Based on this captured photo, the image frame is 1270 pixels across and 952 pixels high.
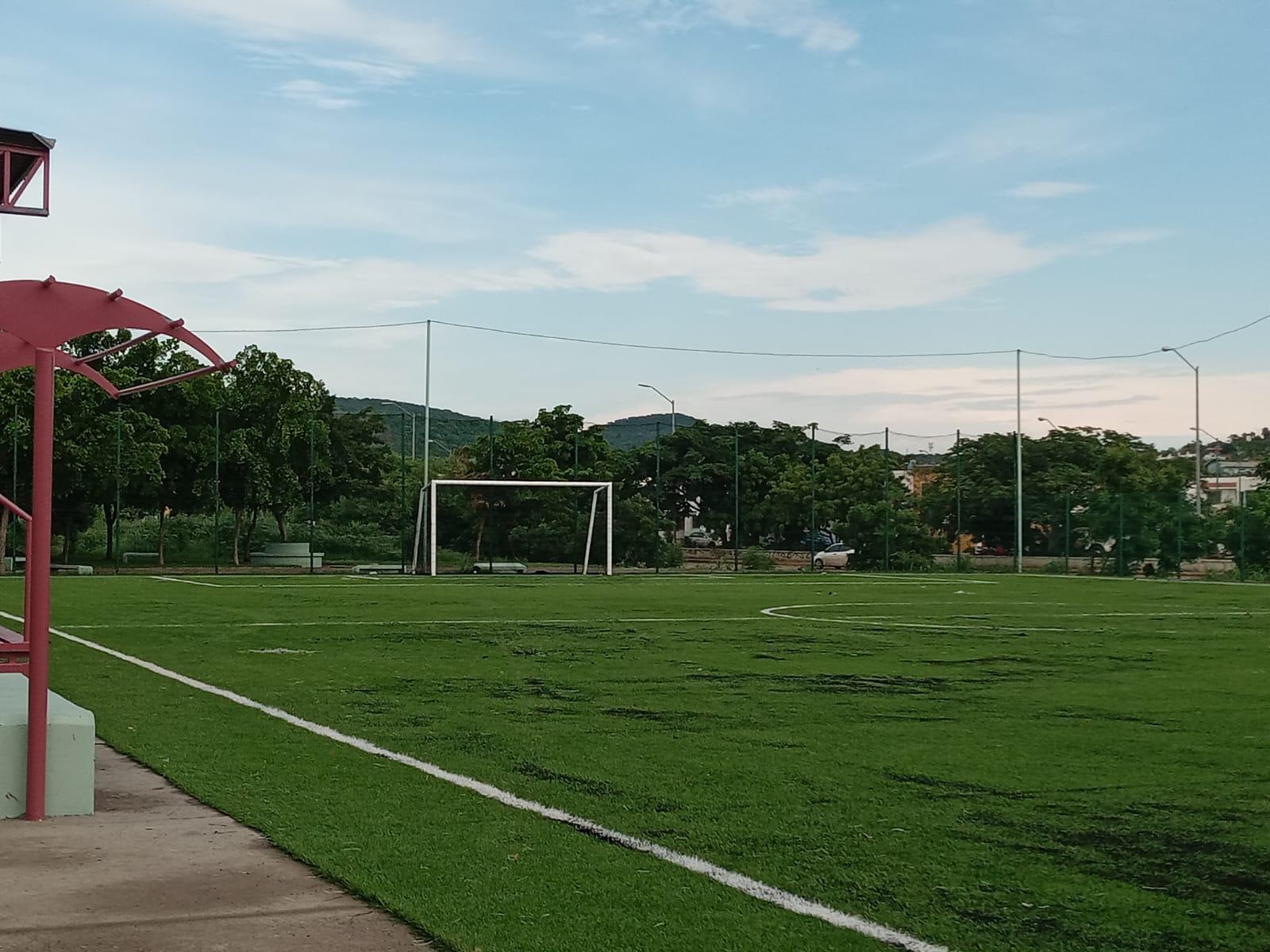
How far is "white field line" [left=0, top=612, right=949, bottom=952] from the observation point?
15.4 feet

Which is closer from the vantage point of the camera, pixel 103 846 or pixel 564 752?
pixel 103 846

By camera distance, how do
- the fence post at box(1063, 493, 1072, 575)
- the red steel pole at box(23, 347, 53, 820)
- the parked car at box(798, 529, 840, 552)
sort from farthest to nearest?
the parked car at box(798, 529, 840, 552)
the fence post at box(1063, 493, 1072, 575)
the red steel pole at box(23, 347, 53, 820)

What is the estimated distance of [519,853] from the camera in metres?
5.72

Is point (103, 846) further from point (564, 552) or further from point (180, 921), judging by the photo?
point (564, 552)

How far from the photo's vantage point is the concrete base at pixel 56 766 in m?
6.38

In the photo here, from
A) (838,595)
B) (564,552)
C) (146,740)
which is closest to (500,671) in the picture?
(146,740)

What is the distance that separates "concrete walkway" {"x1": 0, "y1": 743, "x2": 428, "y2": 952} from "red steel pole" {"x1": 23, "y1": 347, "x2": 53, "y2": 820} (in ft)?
0.68

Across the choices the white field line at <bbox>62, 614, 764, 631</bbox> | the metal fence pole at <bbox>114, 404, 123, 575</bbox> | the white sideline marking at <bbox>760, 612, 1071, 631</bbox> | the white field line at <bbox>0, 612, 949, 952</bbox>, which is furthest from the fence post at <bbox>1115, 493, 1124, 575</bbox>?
the white field line at <bbox>0, 612, 949, 952</bbox>

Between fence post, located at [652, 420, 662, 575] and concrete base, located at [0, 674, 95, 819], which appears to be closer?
concrete base, located at [0, 674, 95, 819]

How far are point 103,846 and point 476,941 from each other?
2.01 m

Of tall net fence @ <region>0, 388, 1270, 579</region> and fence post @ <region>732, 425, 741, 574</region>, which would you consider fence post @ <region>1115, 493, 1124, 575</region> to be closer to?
tall net fence @ <region>0, 388, 1270, 579</region>

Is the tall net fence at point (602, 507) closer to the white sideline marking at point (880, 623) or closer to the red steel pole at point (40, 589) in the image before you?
the white sideline marking at point (880, 623)

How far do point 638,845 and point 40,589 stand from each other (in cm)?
288

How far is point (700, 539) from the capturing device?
155ft
